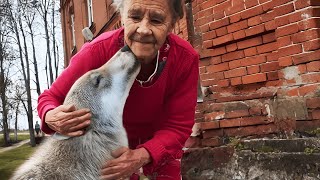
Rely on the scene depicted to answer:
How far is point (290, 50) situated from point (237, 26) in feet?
2.30

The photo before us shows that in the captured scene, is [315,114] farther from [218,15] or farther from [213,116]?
[218,15]

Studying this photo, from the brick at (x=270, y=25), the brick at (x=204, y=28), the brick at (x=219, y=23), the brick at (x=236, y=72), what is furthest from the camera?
the brick at (x=204, y=28)

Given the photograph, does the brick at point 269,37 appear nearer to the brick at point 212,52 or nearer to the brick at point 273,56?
the brick at point 273,56

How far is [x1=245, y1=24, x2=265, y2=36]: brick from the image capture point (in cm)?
406

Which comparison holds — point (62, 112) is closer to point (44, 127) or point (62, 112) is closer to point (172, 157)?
point (44, 127)

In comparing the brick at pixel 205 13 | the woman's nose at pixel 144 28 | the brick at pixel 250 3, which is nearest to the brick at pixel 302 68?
the brick at pixel 250 3

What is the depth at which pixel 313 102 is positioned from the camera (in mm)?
3631

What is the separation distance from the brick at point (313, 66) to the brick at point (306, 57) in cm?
3

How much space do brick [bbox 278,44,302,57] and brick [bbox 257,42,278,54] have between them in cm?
14

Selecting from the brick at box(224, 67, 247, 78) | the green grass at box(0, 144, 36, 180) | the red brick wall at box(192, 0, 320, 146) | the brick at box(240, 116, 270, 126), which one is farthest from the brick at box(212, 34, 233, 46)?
the green grass at box(0, 144, 36, 180)

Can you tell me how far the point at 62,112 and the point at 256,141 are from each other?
2.32 meters

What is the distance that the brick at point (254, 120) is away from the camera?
159 inches

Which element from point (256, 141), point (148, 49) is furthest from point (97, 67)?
point (256, 141)

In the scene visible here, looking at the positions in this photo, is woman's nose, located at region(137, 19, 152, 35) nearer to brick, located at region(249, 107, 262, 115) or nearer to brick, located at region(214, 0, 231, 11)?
brick, located at region(249, 107, 262, 115)
